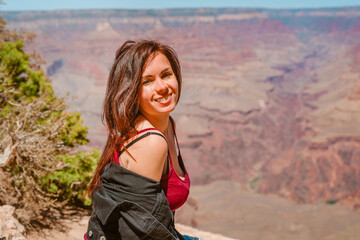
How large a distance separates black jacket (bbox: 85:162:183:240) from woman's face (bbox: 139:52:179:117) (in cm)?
34

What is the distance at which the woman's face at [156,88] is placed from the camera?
1617mm

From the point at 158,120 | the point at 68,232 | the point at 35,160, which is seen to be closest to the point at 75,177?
the point at 68,232

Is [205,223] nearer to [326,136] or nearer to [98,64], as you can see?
[326,136]

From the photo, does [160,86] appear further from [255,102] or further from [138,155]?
[255,102]

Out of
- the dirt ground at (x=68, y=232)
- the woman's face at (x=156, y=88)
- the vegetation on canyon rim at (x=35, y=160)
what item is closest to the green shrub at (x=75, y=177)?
the vegetation on canyon rim at (x=35, y=160)

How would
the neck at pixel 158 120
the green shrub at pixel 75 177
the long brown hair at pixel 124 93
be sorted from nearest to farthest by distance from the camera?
1. the long brown hair at pixel 124 93
2. the neck at pixel 158 120
3. the green shrub at pixel 75 177

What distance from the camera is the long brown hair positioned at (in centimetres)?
156

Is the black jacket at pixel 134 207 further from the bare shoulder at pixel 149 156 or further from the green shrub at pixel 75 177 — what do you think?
the green shrub at pixel 75 177

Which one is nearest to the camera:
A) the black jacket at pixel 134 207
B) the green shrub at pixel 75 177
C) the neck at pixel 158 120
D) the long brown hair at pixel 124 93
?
the black jacket at pixel 134 207

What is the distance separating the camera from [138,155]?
4.71 ft

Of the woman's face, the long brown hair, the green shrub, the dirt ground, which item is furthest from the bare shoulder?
the green shrub

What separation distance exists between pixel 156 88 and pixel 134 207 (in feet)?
1.87

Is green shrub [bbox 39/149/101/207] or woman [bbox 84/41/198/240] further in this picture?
green shrub [bbox 39/149/101/207]

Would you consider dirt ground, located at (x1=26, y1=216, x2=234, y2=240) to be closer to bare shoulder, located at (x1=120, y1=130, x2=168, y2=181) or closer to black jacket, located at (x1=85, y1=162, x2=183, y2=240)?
black jacket, located at (x1=85, y1=162, x2=183, y2=240)
